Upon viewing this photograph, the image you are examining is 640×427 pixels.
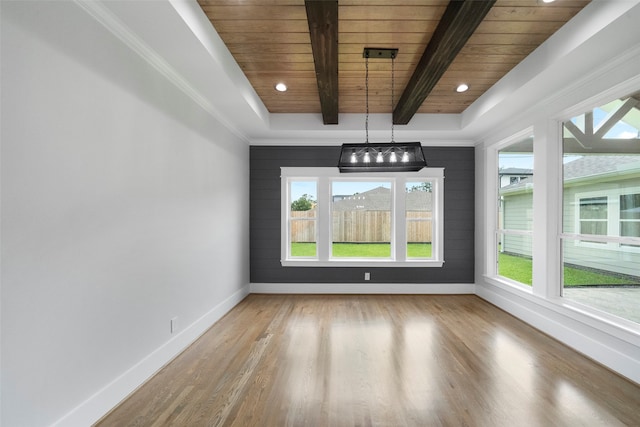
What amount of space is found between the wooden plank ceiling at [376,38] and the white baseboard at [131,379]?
288 centimetres

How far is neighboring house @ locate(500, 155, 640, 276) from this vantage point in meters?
2.67

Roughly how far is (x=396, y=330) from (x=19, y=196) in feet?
11.6

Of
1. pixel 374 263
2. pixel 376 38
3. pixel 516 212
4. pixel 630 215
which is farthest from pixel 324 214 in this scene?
pixel 630 215

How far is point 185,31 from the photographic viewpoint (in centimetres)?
221

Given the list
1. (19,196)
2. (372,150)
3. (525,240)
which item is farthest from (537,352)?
(19,196)

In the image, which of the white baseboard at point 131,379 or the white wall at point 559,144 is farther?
the white wall at point 559,144

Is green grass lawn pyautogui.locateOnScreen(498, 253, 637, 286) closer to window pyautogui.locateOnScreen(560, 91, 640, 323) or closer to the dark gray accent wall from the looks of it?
window pyautogui.locateOnScreen(560, 91, 640, 323)

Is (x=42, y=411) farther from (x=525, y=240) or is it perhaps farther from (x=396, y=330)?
(x=525, y=240)

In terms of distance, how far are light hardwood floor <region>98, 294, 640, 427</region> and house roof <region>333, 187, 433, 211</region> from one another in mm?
2170

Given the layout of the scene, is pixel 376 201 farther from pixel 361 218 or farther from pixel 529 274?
pixel 529 274

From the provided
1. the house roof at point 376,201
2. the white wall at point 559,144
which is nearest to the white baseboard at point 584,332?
the white wall at point 559,144

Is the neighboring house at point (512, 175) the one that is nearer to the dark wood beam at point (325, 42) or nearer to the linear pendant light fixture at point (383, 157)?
the linear pendant light fixture at point (383, 157)

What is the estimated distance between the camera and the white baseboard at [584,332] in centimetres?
255

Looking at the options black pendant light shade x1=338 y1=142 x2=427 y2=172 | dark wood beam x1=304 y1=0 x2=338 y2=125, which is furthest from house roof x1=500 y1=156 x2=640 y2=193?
dark wood beam x1=304 y1=0 x2=338 y2=125
